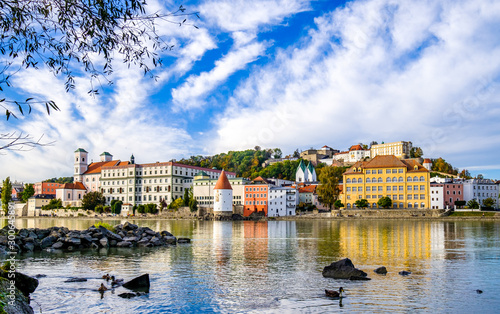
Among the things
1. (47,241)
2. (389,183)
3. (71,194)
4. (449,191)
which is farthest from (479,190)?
(71,194)

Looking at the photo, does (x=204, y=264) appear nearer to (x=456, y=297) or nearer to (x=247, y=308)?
(x=247, y=308)

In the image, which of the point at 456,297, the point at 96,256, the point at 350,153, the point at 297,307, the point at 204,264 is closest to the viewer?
the point at 297,307

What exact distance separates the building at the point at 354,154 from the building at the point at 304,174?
86.5 feet

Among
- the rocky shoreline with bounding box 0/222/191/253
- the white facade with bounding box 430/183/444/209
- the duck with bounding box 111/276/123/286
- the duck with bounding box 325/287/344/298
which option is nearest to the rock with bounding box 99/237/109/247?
the rocky shoreline with bounding box 0/222/191/253

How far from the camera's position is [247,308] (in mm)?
12086

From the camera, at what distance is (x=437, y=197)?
293 feet

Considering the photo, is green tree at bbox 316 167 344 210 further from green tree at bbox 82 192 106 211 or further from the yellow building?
green tree at bbox 82 192 106 211

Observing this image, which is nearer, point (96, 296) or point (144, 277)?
point (96, 296)

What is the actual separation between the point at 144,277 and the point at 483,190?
100397mm

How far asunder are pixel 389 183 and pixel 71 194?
274 ft

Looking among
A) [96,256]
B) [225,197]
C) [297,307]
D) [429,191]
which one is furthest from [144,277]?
[429,191]

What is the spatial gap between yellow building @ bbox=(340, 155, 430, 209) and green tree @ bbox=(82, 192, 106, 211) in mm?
60826

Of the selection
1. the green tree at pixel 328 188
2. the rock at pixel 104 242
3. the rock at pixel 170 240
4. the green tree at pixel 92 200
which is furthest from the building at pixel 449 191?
the green tree at pixel 92 200

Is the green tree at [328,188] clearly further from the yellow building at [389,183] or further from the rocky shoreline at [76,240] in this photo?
the rocky shoreline at [76,240]
